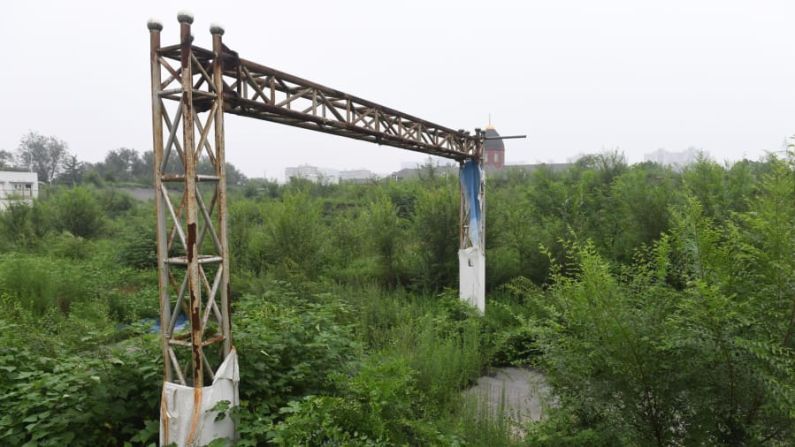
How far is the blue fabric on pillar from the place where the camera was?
28.2 feet

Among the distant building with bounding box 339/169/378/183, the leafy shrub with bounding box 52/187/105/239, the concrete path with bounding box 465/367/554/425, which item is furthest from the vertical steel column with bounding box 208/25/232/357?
the distant building with bounding box 339/169/378/183

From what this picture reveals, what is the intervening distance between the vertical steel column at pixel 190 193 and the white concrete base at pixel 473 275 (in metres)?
5.59

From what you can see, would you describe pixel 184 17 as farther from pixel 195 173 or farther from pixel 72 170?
pixel 72 170

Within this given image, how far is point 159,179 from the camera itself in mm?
3678

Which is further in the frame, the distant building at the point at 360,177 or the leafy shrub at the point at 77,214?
the distant building at the point at 360,177

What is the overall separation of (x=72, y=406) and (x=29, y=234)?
14.7 meters

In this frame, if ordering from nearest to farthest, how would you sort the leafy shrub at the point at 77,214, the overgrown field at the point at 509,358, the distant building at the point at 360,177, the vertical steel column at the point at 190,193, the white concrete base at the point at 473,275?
the overgrown field at the point at 509,358 < the vertical steel column at the point at 190,193 < the white concrete base at the point at 473,275 < the leafy shrub at the point at 77,214 < the distant building at the point at 360,177

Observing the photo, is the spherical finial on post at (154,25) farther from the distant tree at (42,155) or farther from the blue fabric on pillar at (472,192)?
the distant tree at (42,155)

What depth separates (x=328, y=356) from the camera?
4750mm

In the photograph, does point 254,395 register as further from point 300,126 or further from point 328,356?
point 300,126

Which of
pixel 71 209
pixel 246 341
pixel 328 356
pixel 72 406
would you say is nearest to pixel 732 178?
pixel 328 356

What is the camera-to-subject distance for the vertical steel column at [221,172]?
3.78 metres

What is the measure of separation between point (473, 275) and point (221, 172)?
557cm

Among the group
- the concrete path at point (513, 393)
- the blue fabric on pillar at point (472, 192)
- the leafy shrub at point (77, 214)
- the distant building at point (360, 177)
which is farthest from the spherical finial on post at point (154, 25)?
the distant building at point (360, 177)
